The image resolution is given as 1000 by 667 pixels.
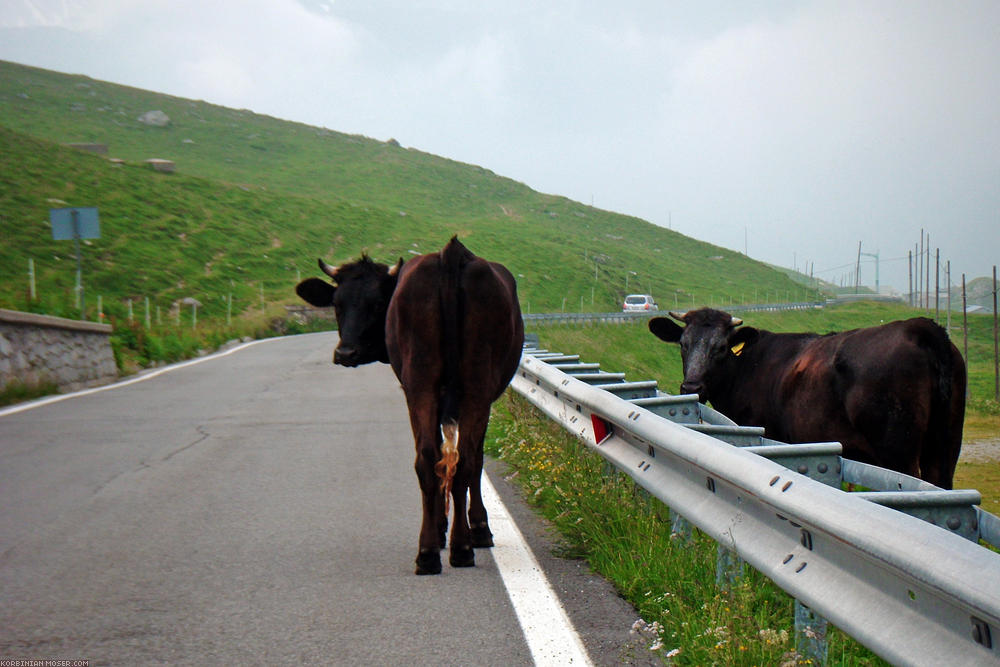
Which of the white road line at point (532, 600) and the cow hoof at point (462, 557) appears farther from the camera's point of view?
the cow hoof at point (462, 557)

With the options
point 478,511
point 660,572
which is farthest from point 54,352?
point 660,572

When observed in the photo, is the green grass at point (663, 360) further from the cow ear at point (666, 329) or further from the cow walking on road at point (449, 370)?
the cow walking on road at point (449, 370)

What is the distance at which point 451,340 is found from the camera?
19.5ft

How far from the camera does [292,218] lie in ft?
261

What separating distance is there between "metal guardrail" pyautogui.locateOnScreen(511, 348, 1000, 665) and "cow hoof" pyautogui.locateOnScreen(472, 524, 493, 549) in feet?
3.42

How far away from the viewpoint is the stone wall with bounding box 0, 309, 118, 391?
1551 centimetres

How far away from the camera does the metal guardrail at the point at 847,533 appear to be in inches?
96.3

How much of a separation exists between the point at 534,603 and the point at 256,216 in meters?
74.7

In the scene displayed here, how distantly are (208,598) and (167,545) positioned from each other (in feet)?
4.38

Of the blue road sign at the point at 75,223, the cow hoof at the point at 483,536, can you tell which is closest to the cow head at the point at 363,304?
the cow hoof at the point at 483,536

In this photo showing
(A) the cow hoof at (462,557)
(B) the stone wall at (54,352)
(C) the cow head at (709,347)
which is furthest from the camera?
(B) the stone wall at (54,352)

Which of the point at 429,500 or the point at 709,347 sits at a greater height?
the point at 709,347

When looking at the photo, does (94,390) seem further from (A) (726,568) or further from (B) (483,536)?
(A) (726,568)

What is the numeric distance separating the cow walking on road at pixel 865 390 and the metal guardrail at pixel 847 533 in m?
1.42
